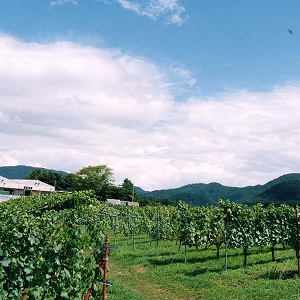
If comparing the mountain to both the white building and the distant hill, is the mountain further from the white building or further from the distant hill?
the white building

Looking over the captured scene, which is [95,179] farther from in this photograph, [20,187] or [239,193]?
[239,193]

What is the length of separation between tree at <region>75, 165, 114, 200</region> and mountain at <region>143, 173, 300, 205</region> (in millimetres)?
23545

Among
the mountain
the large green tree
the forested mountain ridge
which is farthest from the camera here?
the mountain

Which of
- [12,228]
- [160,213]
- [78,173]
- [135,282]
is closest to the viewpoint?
[12,228]

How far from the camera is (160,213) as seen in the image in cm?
2764

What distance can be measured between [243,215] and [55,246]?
33.9 feet

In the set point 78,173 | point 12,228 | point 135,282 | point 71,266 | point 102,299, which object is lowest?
point 135,282

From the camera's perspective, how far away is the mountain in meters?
97.7

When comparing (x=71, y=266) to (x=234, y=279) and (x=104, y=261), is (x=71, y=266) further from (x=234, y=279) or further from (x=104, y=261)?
(x=234, y=279)

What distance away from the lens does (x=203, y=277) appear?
13016mm

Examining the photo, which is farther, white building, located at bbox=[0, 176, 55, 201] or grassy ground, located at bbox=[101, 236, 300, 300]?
white building, located at bbox=[0, 176, 55, 201]

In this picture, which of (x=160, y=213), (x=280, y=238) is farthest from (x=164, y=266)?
(x=160, y=213)

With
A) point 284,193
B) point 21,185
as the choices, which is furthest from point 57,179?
point 284,193

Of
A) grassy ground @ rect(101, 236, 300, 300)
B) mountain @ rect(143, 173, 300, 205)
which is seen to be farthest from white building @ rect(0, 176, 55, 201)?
grassy ground @ rect(101, 236, 300, 300)
